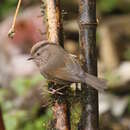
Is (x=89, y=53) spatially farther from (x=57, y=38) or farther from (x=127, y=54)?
(x=127, y=54)

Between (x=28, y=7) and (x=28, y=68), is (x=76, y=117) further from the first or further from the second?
(x=28, y=7)

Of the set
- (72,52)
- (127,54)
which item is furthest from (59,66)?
(127,54)

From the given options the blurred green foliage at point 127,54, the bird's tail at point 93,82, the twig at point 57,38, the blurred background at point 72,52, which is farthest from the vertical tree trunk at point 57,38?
the blurred green foliage at point 127,54

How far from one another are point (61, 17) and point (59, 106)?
450 millimetres

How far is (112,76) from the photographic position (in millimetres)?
6508

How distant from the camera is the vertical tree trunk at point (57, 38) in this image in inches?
105

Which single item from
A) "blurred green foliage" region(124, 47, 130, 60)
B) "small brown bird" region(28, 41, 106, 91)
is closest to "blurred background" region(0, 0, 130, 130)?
"blurred green foliage" region(124, 47, 130, 60)

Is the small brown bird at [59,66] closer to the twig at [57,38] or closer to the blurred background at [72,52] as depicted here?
the twig at [57,38]

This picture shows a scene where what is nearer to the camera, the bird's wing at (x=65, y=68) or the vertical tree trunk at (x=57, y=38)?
the vertical tree trunk at (x=57, y=38)

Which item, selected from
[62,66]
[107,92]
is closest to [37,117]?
[107,92]

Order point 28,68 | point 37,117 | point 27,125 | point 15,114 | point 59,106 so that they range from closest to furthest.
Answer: point 59,106 < point 15,114 < point 27,125 < point 37,117 < point 28,68

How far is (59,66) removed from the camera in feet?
9.93

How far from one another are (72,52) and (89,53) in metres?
4.26

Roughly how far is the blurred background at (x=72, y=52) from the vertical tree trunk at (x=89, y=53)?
7.53 ft
